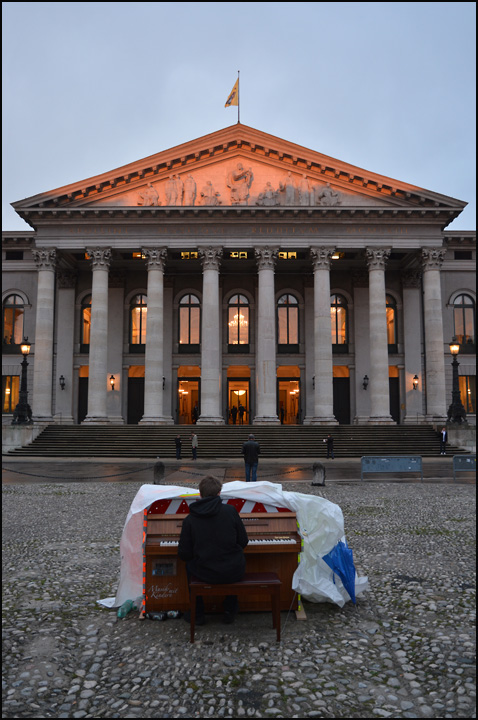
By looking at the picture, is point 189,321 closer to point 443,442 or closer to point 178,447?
point 178,447

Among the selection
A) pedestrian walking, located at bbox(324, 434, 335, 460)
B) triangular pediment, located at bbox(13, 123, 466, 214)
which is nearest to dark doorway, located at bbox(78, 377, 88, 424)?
triangular pediment, located at bbox(13, 123, 466, 214)

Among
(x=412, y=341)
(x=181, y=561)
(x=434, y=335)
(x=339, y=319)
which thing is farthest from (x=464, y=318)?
(x=181, y=561)

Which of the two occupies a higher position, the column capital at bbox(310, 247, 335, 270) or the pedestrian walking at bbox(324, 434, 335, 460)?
the column capital at bbox(310, 247, 335, 270)

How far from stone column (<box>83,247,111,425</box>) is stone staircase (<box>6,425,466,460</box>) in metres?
1.88

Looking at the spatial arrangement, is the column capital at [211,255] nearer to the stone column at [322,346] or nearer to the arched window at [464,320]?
the stone column at [322,346]

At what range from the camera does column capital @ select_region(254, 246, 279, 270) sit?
38.3 m

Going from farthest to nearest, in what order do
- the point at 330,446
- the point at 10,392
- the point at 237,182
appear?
the point at 10,392, the point at 237,182, the point at 330,446

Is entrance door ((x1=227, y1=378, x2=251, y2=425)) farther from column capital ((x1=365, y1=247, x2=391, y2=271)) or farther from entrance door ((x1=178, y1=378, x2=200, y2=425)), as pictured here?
column capital ((x1=365, y1=247, x2=391, y2=271))

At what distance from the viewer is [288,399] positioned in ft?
146

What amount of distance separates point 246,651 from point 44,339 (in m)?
35.2

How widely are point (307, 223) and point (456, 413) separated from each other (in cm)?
1563

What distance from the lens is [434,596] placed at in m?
6.99

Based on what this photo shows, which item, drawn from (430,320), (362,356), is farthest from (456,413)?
(362,356)

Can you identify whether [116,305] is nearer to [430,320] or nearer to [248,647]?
[430,320]
